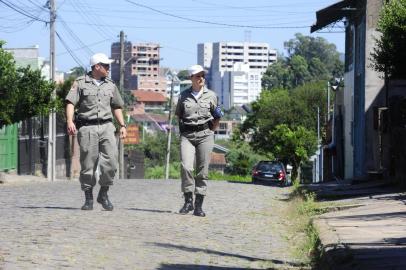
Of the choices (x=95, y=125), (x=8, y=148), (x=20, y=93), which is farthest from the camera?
(x=8, y=148)

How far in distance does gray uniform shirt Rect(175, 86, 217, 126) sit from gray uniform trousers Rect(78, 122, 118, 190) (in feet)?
3.28

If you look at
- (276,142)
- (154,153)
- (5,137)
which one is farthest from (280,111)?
(5,137)

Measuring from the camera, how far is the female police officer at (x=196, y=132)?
12383 millimetres

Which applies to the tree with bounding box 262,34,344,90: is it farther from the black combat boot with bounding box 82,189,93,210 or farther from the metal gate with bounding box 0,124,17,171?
the black combat boot with bounding box 82,189,93,210

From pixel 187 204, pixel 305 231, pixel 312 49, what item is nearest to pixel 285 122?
pixel 187 204

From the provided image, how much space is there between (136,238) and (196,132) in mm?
3258

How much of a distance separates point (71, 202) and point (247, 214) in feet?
8.54

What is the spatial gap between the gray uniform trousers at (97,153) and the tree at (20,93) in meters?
16.2

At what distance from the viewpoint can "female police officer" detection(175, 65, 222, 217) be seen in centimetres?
1238

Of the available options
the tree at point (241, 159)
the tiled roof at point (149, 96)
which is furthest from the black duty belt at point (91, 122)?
the tiled roof at point (149, 96)

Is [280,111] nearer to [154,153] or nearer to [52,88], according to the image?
[154,153]

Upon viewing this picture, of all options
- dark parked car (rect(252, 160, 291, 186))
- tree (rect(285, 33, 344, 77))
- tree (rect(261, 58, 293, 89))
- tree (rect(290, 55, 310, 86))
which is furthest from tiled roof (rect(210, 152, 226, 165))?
tree (rect(285, 33, 344, 77))

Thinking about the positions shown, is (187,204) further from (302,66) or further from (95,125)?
(302,66)

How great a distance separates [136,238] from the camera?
31.0ft
